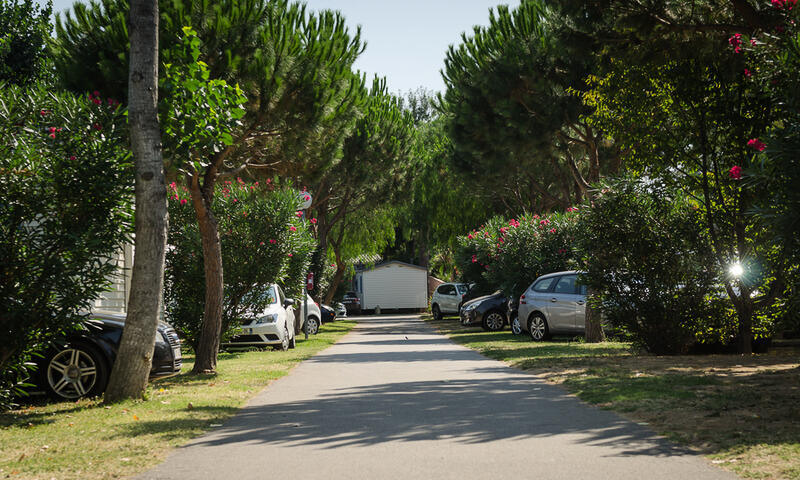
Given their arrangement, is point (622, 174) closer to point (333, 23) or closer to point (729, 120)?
point (729, 120)

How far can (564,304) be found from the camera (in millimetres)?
20141

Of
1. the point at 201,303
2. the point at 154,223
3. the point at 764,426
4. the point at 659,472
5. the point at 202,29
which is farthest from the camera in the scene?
the point at 201,303

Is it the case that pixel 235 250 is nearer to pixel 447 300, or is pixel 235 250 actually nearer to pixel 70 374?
pixel 70 374

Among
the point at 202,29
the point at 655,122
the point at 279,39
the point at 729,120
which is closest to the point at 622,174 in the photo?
the point at 655,122

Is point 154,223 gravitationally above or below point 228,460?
above

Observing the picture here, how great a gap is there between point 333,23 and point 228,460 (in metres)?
13.7

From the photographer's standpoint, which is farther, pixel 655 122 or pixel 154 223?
pixel 655 122

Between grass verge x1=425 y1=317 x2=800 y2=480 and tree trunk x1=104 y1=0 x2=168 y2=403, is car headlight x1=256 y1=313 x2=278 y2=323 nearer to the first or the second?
grass verge x1=425 y1=317 x2=800 y2=480

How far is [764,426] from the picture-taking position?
22.4 feet

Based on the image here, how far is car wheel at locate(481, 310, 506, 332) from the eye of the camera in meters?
28.0

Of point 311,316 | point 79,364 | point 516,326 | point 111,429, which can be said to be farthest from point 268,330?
point 111,429

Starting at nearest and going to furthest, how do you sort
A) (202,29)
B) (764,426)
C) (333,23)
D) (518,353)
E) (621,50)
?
1. (764,426)
2. (202,29)
3. (621,50)
4. (518,353)
5. (333,23)

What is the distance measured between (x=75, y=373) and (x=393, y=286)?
166 feet

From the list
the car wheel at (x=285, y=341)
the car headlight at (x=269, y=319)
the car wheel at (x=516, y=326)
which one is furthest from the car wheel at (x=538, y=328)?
the car headlight at (x=269, y=319)
